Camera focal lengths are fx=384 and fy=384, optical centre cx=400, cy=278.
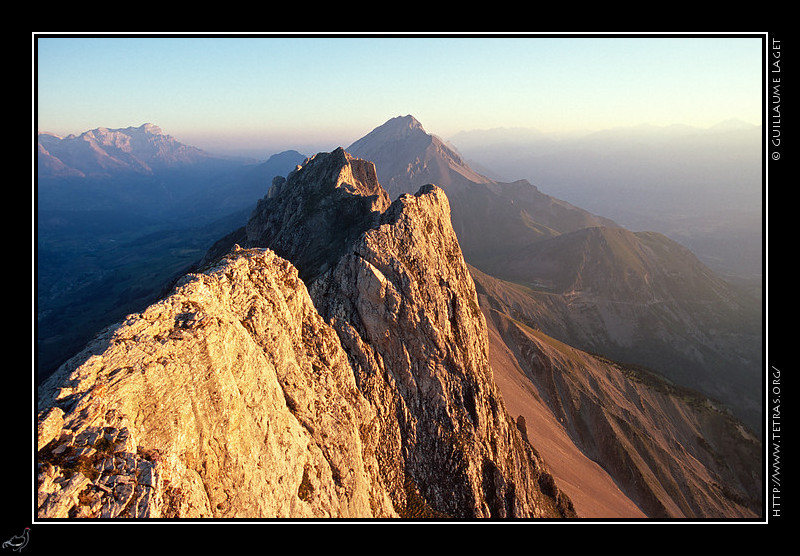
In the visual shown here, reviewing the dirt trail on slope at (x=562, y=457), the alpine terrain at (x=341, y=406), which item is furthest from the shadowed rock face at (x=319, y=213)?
the dirt trail on slope at (x=562, y=457)

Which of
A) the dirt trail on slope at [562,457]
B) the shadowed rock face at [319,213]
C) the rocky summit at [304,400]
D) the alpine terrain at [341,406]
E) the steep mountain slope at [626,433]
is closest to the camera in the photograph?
the rocky summit at [304,400]

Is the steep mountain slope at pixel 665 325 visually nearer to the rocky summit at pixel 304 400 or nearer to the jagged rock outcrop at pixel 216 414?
the rocky summit at pixel 304 400

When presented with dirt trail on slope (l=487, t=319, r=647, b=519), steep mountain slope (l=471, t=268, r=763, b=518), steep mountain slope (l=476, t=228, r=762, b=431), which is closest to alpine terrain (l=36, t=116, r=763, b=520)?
dirt trail on slope (l=487, t=319, r=647, b=519)

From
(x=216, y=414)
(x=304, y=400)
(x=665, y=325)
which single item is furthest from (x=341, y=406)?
(x=665, y=325)

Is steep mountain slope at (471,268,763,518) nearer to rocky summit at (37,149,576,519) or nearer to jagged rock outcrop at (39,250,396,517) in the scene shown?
rocky summit at (37,149,576,519)

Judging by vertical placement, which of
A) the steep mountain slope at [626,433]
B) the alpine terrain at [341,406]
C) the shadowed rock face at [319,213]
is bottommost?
the steep mountain slope at [626,433]

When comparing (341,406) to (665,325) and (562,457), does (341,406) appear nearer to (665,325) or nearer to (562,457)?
(562,457)

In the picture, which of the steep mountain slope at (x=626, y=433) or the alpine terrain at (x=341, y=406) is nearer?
the alpine terrain at (x=341, y=406)

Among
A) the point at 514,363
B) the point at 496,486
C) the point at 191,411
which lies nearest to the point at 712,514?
the point at 514,363
